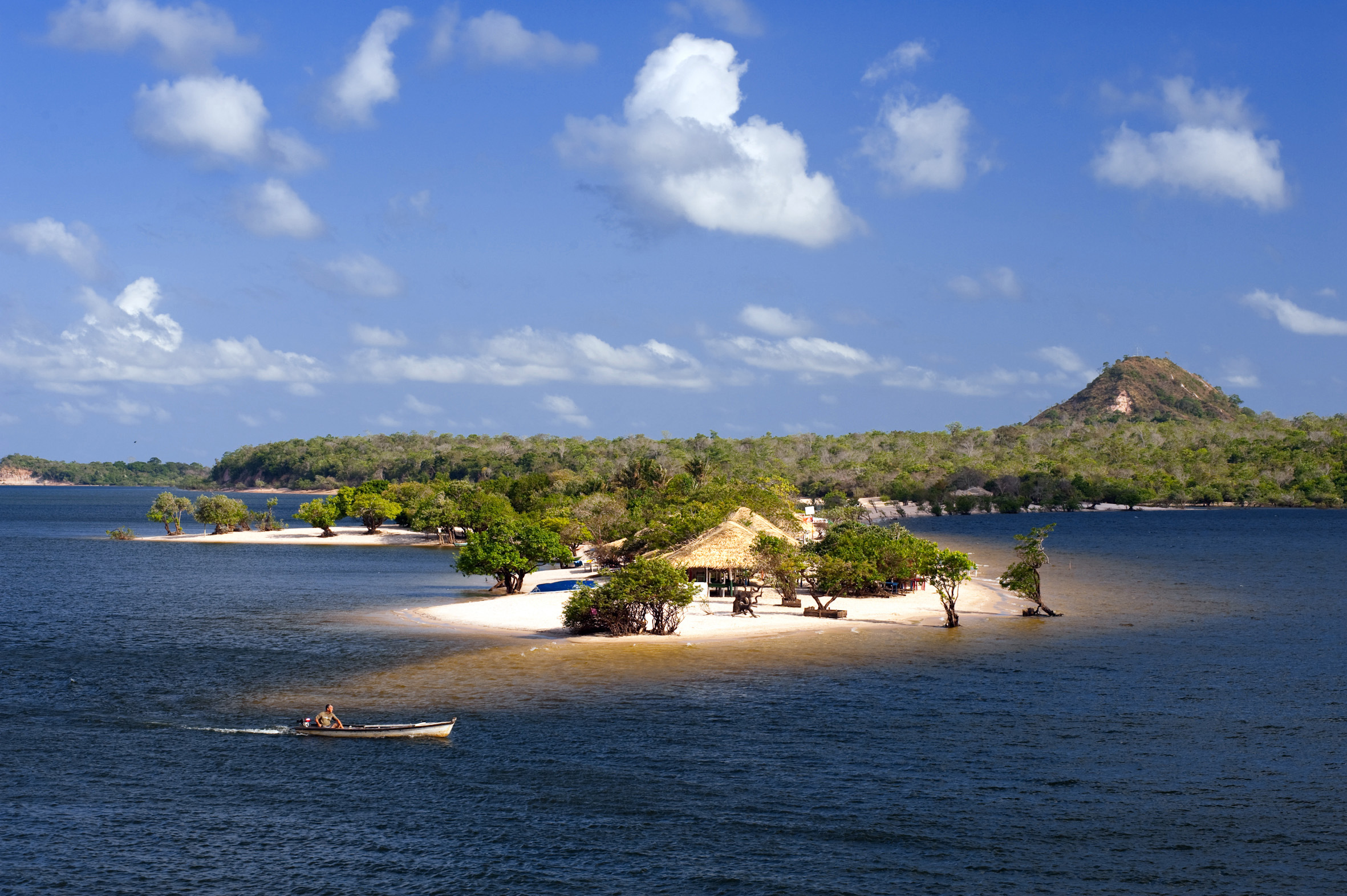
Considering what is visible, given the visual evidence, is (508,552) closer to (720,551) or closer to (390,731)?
(720,551)

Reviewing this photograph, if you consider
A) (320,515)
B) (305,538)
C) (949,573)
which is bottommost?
(305,538)

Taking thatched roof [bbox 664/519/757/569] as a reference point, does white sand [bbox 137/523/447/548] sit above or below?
below

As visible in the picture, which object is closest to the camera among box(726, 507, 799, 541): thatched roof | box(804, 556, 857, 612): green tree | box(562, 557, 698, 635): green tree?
box(562, 557, 698, 635): green tree

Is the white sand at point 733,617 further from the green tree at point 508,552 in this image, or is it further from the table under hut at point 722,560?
the green tree at point 508,552

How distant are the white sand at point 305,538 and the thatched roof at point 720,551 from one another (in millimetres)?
54245

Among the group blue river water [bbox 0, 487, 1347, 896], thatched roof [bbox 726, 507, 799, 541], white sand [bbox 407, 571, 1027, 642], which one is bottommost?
blue river water [bbox 0, 487, 1347, 896]

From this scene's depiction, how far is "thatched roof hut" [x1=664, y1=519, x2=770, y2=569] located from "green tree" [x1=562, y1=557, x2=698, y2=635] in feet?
23.0

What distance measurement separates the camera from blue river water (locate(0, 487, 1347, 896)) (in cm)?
1945

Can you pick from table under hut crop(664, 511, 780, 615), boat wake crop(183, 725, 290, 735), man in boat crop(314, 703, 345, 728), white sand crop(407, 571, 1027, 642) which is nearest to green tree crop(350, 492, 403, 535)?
white sand crop(407, 571, 1027, 642)

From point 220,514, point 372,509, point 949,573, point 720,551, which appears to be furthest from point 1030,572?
point 220,514

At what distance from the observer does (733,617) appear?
48375 mm

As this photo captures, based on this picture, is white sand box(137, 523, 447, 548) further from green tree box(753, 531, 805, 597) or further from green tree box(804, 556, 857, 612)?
green tree box(804, 556, 857, 612)

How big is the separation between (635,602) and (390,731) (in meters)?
16.3

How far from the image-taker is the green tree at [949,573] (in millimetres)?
45781
